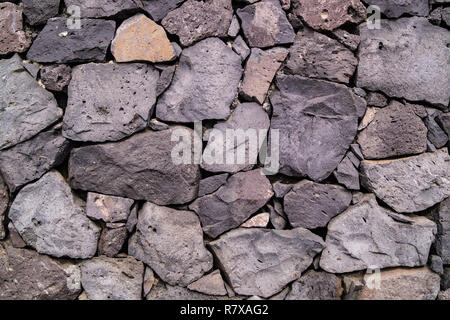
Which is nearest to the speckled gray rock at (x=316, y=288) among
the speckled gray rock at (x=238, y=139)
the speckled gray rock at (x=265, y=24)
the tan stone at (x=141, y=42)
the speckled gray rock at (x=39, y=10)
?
the speckled gray rock at (x=238, y=139)

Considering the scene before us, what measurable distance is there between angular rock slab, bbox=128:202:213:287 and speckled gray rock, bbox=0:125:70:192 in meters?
0.62

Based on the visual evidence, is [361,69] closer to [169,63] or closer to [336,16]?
[336,16]

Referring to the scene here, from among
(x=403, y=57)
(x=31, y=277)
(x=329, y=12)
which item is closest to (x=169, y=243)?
(x=31, y=277)

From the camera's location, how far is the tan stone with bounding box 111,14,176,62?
1997 mm

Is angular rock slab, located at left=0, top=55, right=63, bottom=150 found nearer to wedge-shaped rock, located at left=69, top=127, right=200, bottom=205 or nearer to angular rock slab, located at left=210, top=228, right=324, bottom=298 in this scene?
wedge-shaped rock, located at left=69, top=127, right=200, bottom=205

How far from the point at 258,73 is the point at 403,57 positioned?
0.89 meters

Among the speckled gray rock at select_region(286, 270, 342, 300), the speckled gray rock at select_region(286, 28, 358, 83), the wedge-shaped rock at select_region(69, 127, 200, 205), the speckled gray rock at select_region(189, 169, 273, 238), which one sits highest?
the speckled gray rock at select_region(286, 28, 358, 83)

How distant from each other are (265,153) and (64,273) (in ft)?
4.59

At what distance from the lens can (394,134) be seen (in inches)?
84.7

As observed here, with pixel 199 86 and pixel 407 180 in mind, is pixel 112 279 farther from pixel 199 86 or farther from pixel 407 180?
pixel 407 180

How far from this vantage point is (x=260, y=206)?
7.04 feet

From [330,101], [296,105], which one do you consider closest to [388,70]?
[330,101]

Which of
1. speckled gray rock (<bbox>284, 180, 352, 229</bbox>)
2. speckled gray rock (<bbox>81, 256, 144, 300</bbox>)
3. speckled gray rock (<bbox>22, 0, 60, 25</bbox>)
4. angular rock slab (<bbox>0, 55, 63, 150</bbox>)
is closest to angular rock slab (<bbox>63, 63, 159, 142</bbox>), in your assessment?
angular rock slab (<bbox>0, 55, 63, 150</bbox>)

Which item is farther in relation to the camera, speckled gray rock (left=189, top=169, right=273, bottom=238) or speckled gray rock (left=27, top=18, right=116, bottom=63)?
speckled gray rock (left=189, top=169, right=273, bottom=238)
